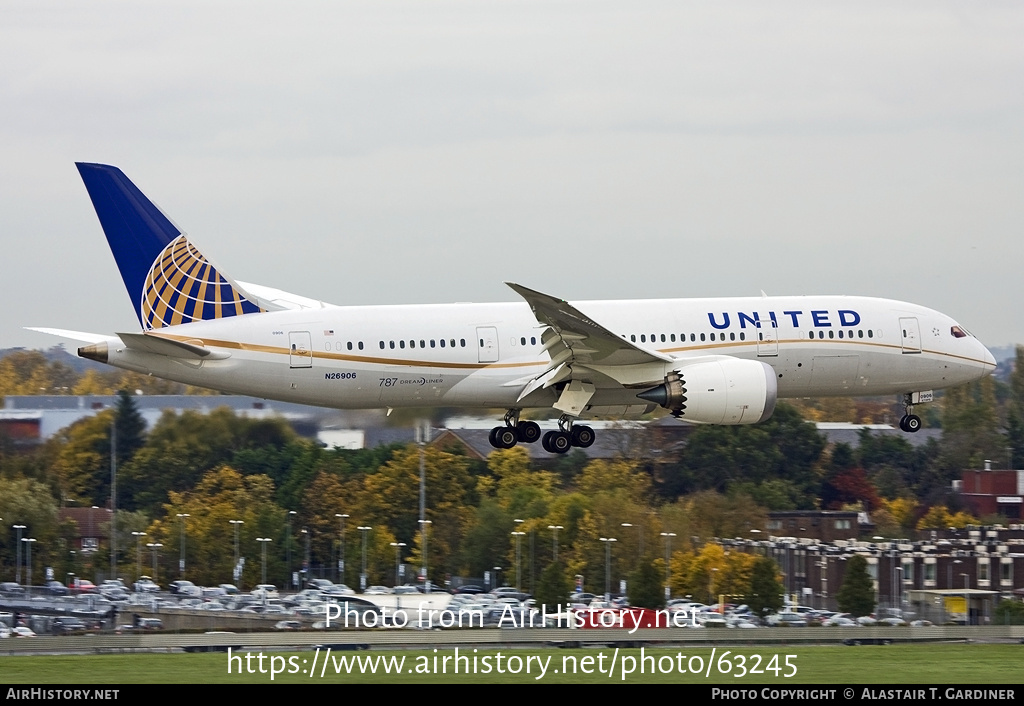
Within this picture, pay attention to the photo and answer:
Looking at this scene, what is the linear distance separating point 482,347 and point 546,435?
423 centimetres

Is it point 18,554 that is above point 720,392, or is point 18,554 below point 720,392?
below

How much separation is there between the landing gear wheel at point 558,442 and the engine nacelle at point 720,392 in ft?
12.8

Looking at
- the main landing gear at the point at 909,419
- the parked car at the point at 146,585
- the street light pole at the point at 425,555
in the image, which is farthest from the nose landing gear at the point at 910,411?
the parked car at the point at 146,585

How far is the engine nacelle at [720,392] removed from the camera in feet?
167

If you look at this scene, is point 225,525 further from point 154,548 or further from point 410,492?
point 410,492

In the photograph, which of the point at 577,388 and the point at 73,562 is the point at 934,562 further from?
the point at 73,562

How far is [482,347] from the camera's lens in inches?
2057

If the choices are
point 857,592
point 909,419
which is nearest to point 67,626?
point 857,592

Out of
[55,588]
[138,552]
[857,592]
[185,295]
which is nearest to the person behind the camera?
[185,295]

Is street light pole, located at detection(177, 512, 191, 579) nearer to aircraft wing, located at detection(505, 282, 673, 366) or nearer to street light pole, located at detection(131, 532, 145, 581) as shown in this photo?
street light pole, located at detection(131, 532, 145, 581)

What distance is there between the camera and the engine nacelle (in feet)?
167

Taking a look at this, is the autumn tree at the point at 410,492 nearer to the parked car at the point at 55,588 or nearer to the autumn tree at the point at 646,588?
the parked car at the point at 55,588

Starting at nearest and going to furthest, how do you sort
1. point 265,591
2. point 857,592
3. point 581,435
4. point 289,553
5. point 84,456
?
1. point 581,435
2. point 857,592
3. point 265,591
4. point 84,456
5. point 289,553

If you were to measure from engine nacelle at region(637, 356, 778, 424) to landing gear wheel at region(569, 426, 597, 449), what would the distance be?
3.27 meters
